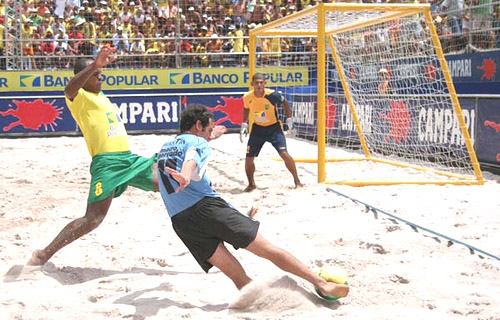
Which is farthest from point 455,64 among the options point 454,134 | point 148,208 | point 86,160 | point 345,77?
point 148,208

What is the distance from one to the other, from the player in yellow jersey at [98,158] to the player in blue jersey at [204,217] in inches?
41.9

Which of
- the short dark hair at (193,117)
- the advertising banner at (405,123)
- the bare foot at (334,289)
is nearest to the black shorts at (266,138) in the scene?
the advertising banner at (405,123)

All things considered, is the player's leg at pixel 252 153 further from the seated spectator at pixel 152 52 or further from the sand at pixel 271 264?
the seated spectator at pixel 152 52

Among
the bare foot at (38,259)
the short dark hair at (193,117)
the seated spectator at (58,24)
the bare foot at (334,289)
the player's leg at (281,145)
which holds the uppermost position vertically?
the seated spectator at (58,24)

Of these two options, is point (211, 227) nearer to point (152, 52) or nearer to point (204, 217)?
point (204, 217)

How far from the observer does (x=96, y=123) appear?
5.68 m

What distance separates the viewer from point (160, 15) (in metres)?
19.5

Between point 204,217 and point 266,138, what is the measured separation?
5.22 m

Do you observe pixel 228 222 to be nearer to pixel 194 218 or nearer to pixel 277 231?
pixel 194 218

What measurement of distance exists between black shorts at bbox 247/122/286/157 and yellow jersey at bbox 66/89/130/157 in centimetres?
392

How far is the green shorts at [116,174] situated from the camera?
5.49 metres

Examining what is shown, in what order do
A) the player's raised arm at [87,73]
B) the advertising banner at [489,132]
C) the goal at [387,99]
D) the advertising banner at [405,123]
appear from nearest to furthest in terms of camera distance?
1. the player's raised arm at [87,73]
2. the goal at [387,99]
3. the advertising banner at [489,132]
4. the advertising banner at [405,123]

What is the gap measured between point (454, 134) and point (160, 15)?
1079cm

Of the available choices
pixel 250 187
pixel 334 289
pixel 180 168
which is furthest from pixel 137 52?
pixel 334 289
